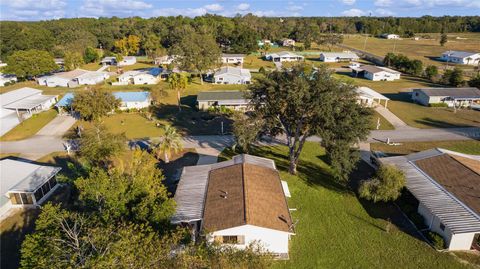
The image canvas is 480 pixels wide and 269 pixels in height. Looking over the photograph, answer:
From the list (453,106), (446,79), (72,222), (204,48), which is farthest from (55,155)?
(446,79)

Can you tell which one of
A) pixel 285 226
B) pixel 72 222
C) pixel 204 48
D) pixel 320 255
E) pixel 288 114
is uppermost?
pixel 204 48

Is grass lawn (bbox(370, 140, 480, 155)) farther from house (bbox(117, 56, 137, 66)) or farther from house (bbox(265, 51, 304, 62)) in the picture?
house (bbox(117, 56, 137, 66))

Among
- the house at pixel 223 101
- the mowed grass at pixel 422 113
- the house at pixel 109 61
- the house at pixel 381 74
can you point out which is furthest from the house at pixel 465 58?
the house at pixel 109 61

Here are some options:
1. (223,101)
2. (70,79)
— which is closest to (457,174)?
(223,101)

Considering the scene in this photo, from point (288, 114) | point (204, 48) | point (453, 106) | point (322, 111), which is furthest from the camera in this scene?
point (204, 48)

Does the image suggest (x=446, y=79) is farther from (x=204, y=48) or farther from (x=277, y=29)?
(x=277, y=29)

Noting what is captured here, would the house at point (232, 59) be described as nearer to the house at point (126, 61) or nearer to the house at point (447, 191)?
the house at point (126, 61)

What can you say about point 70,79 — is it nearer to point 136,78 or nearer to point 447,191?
point 136,78
